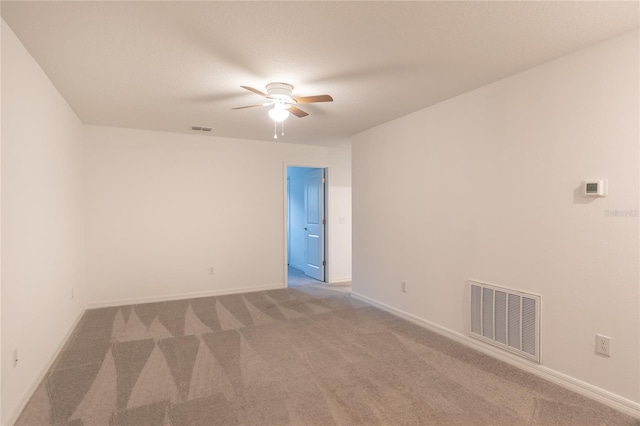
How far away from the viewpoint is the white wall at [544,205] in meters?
2.25

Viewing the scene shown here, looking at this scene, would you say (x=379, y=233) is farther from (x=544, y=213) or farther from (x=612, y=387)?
(x=612, y=387)

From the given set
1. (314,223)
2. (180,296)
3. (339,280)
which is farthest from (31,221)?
(339,280)

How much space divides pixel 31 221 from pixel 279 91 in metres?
2.19

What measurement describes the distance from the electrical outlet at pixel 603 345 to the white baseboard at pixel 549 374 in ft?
0.85

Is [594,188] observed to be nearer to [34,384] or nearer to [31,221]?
[31,221]

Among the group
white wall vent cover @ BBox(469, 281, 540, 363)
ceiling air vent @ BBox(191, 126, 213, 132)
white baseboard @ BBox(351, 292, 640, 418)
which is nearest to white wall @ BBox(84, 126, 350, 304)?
ceiling air vent @ BBox(191, 126, 213, 132)

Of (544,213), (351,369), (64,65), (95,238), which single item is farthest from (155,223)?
(544,213)

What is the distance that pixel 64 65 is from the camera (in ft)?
8.82

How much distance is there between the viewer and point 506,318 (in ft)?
9.61

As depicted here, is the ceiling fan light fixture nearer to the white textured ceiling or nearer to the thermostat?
the white textured ceiling

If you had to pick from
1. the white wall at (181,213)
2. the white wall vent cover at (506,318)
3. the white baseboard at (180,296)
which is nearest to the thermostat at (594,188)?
the white wall vent cover at (506,318)

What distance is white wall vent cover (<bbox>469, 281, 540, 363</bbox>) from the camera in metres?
2.74

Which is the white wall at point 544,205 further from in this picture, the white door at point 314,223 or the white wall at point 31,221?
the white wall at point 31,221

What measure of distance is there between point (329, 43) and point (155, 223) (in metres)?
3.84
